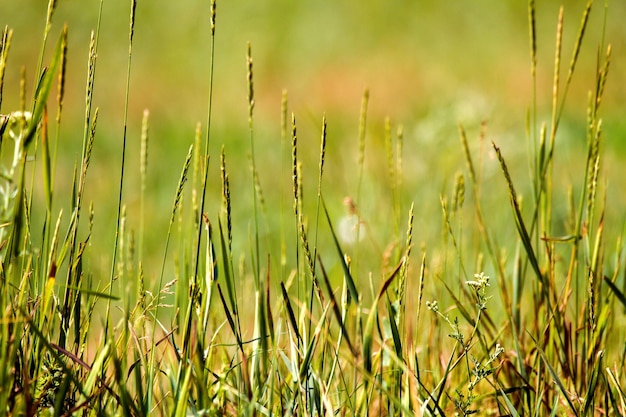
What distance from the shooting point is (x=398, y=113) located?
6.29 meters

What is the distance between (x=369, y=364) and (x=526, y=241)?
0.28 metres

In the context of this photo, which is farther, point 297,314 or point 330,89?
point 330,89

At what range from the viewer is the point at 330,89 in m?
7.63

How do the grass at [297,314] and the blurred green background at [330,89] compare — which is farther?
the blurred green background at [330,89]

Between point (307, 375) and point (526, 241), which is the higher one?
point (526, 241)

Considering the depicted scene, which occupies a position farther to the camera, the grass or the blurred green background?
the blurred green background

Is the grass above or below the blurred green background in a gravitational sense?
below

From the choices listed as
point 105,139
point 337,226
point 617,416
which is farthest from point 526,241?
point 105,139

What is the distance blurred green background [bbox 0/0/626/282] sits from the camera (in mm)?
4000

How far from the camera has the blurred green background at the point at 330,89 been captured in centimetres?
400

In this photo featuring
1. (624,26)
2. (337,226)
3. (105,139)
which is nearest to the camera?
(337,226)

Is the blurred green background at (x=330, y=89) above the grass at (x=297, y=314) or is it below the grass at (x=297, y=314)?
above

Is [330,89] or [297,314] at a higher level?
[330,89]

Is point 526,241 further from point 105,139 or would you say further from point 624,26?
point 624,26
